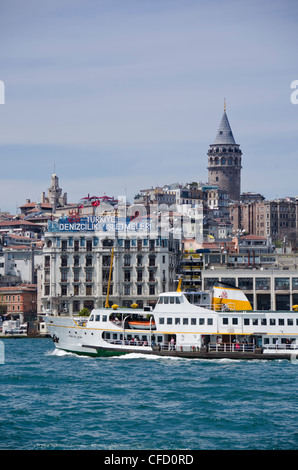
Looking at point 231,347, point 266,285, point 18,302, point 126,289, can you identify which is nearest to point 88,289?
point 126,289

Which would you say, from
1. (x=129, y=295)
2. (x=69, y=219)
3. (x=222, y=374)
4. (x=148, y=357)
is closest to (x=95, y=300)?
(x=129, y=295)

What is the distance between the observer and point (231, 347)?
5466cm

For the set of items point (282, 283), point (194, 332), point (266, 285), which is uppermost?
point (282, 283)

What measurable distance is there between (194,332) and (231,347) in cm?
Answer: 247

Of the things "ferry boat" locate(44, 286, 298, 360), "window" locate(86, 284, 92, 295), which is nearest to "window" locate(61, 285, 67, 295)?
"window" locate(86, 284, 92, 295)

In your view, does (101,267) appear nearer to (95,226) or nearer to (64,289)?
(64,289)

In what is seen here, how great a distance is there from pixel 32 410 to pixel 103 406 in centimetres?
303

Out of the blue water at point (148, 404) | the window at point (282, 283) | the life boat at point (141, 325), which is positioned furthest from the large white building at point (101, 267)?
the blue water at point (148, 404)

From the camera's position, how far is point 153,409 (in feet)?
121

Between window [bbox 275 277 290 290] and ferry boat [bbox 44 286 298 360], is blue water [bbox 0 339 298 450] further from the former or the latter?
window [bbox 275 277 290 290]

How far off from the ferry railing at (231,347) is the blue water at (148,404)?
1.17 meters

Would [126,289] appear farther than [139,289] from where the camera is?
Yes

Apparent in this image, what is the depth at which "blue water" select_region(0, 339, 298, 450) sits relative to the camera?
100ft
